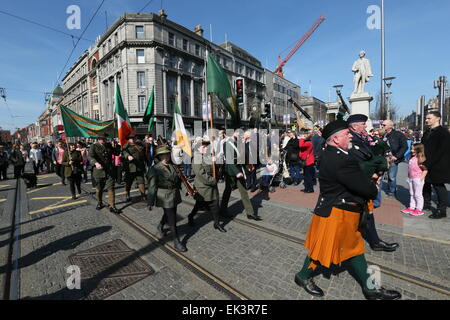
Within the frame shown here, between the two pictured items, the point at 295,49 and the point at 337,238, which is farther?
the point at 295,49

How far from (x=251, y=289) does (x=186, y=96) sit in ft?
127

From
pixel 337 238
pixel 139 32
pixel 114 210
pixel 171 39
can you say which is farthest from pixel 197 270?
pixel 171 39

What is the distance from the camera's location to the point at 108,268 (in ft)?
11.3

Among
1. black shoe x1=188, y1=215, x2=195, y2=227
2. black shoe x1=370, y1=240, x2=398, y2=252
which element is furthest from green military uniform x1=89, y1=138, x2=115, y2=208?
black shoe x1=370, y1=240, x2=398, y2=252

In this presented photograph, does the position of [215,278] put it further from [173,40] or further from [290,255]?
[173,40]

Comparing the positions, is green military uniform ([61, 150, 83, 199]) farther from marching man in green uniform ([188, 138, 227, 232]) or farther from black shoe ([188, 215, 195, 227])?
marching man in green uniform ([188, 138, 227, 232])

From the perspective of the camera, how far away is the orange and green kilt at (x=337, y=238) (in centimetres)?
243

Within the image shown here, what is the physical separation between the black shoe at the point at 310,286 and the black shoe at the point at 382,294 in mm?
499

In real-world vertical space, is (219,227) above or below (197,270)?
above

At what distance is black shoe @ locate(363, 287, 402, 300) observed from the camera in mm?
2569

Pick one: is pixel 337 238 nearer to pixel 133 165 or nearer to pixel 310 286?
pixel 310 286

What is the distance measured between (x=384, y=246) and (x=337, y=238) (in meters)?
1.94
